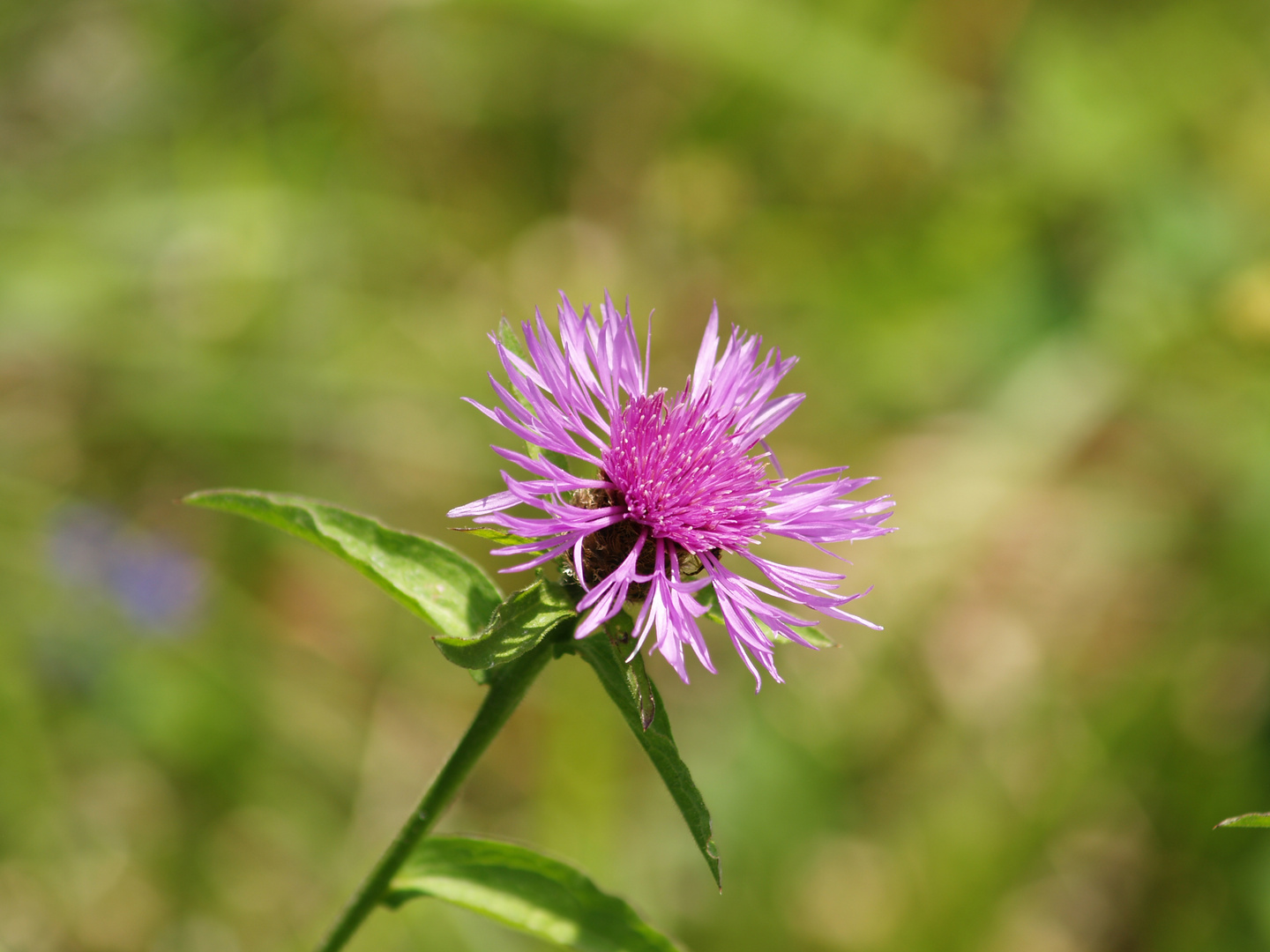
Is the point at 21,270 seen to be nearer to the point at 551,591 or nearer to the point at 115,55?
the point at 115,55

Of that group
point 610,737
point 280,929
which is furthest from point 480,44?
point 280,929

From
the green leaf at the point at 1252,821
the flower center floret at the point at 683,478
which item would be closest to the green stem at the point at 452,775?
the flower center floret at the point at 683,478

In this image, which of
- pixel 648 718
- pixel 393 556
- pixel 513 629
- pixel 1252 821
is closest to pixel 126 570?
pixel 393 556

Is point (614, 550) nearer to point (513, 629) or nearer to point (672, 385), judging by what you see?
point (513, 629)

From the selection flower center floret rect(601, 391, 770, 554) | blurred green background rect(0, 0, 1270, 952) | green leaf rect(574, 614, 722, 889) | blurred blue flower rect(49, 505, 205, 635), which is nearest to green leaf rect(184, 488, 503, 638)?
green leaf rect(574, 614, 722, 889)

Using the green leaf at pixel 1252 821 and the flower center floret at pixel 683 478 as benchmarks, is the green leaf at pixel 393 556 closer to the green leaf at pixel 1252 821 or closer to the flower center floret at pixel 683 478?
the flower center floret at pixel 683 478

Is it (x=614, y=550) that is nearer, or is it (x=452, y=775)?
(x=452, y=775)

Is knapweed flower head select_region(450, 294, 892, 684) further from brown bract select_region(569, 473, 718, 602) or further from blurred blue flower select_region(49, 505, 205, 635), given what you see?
blurred blue flower select_region(49, 505, 205, 635)
